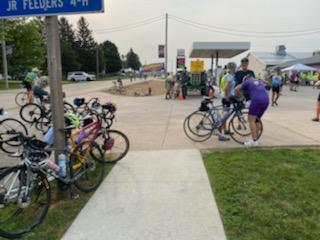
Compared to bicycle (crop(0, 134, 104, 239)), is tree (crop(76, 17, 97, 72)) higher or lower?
higher

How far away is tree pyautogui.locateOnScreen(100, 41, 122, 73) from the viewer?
103 meters

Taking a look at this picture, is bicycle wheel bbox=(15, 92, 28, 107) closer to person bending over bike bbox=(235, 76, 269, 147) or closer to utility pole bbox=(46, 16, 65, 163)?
person bending over bike bbox=(235, 76, 269, 147)

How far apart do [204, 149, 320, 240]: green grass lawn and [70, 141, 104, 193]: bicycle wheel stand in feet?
5.73

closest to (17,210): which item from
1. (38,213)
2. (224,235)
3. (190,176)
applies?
(38,213)

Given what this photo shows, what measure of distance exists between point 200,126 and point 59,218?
470 cm

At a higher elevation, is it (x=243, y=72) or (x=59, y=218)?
(x=243, y=72)

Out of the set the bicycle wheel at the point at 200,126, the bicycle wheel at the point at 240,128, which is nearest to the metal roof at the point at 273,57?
the bicycle wheel at the point at 240,128

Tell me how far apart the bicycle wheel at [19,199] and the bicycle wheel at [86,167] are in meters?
0.66

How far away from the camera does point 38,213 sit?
162 inches

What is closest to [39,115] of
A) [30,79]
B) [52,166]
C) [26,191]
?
[30,79]

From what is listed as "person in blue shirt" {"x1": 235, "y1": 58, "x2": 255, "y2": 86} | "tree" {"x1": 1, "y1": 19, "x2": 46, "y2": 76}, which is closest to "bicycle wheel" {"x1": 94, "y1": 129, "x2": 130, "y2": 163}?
"person in blue shirt" {"x1": 235, "y1": 58, "x2": 255, "y2": 86}

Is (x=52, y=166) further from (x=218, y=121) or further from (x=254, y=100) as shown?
(x=218, y=121)

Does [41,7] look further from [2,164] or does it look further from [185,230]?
[2,164]

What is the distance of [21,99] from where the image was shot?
1580 centimetres
